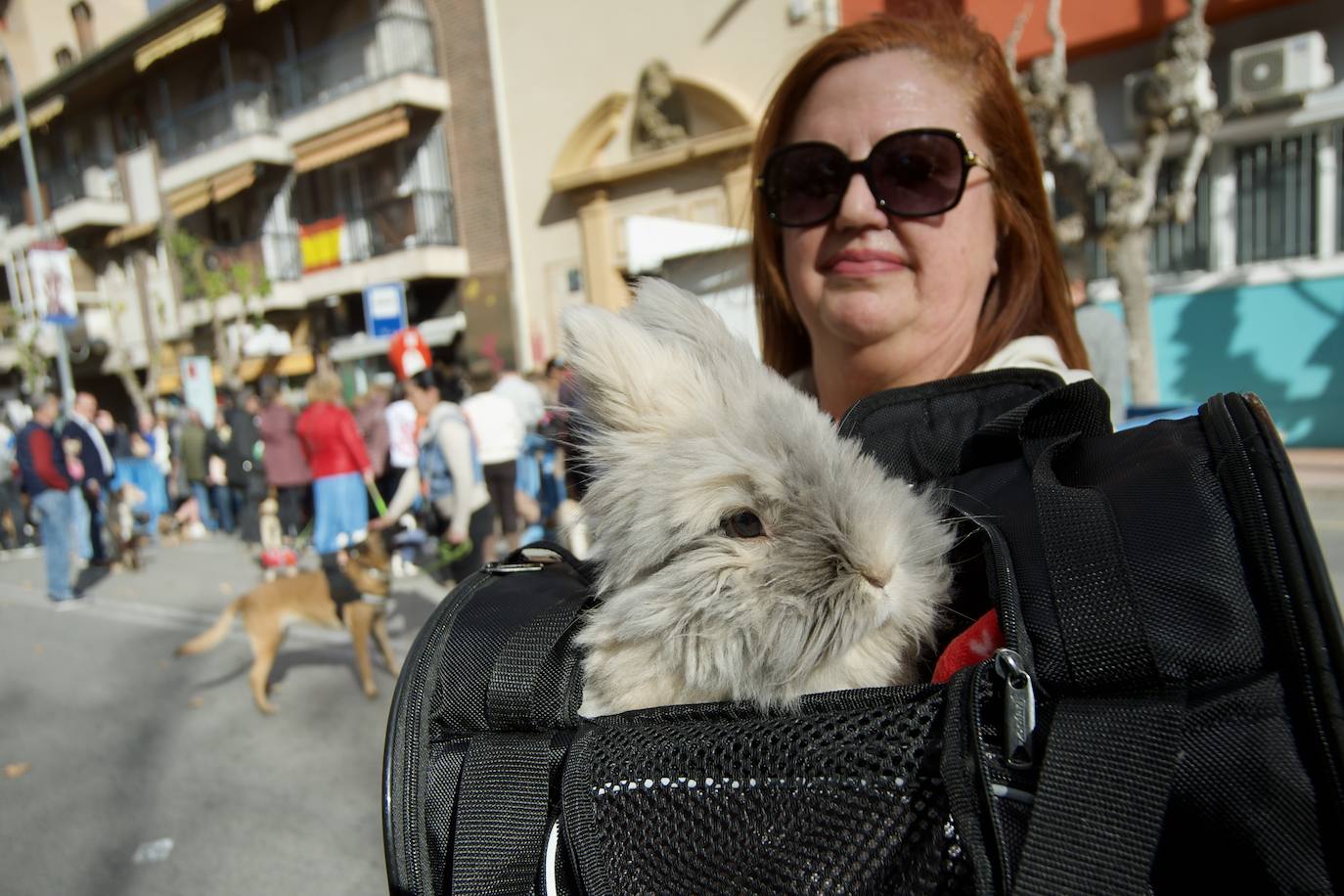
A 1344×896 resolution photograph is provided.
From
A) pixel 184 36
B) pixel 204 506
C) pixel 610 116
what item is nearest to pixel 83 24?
pixel 184 36

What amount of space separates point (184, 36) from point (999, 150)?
2632 centimetres

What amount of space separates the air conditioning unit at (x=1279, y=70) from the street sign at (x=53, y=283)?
1750cm

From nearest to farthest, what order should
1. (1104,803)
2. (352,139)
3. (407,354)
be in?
(1104,803)
(407,354)
(352,139)

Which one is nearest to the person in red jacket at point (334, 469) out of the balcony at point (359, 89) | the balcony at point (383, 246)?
the balcony at point (383, 246)

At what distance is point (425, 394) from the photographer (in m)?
7.68

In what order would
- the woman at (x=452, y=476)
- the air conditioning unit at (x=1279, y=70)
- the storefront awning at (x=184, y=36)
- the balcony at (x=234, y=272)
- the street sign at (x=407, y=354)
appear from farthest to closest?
the storefront awning at (x=184, y=36) < the balcony at (x=234, y=272) < the street sign at (x=407, y=354) < the air conditioning unit at (x=1279, y=70) < the woman at (x=452, y=476)

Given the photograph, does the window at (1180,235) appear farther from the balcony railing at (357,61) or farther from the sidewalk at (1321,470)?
the balcony railing at (357,61)

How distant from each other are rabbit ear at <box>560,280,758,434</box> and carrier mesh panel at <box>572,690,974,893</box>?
1.20 feet

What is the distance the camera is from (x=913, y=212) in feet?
4.50

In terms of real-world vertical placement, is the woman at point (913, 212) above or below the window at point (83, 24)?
below

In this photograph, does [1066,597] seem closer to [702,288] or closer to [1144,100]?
[702,288]

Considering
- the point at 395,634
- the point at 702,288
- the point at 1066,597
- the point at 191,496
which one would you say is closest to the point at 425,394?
the point at 395,634

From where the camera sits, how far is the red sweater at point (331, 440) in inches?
320

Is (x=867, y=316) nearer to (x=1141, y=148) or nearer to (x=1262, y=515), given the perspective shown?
(x=1262, y=515)
